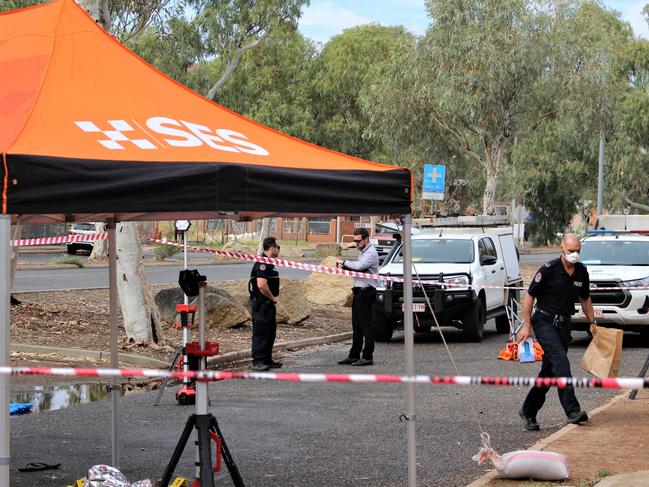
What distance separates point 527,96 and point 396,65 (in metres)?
4.78

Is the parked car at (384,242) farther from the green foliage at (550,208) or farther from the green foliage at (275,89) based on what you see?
the green foliage at (550,208)

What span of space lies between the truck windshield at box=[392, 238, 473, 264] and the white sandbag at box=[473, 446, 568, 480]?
11024mm

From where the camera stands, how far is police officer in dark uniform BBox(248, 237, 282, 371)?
14477 millimetres

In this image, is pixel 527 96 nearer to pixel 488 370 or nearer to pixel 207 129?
pixel 488 370

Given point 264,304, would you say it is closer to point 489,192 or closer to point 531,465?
point 531,465

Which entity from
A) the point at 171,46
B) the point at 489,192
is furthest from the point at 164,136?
the point at 489,192

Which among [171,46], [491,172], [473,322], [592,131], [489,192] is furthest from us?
[592,131]

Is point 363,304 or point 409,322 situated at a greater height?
point 409,322

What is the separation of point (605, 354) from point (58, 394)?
6342 mm

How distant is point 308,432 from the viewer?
10055 mm

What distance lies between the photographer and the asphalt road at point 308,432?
8.38 m

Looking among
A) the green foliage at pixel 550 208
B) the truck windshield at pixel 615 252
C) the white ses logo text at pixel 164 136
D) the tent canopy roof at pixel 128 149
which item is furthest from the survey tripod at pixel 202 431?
the green foliage at pixel 550 208

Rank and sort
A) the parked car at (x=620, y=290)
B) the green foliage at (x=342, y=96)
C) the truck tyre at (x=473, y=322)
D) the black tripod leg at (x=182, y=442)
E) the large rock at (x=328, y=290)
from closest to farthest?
the black tripod leg at (x=182, y=442)
the parked car at (x=620, y=290)
the truck tyre at (x=473, y=322)
the large rock at (x=328, y=290)
the green foliage at (x=342, y=96)

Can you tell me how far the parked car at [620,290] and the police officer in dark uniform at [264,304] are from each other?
527cm
